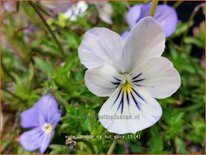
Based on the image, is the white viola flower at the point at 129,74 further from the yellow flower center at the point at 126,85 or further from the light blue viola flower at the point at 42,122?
the light blue viola flower at the point at 42,122

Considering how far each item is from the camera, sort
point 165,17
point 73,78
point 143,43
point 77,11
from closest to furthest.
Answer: point 143,43 → point 165,17 → point 73,78 → point 77,11

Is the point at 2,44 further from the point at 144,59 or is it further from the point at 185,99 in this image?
the point at 144,59

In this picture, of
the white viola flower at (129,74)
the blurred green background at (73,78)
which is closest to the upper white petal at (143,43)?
the white viola flower at (129,74)

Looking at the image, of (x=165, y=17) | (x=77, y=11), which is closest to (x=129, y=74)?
(x=165, y=17)

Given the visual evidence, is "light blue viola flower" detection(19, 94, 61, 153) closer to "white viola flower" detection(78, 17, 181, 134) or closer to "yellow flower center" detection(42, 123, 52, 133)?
"yellow flower center" detection(42, 123, 52, 133)

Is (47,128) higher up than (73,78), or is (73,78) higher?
(73,78)

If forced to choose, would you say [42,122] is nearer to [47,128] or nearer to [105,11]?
[47,128]
